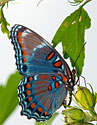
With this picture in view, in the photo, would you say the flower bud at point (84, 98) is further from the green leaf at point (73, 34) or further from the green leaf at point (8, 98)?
the green leaf at point (8, 98)

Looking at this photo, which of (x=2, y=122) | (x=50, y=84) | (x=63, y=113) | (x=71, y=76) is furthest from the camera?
(x=50, y=84)

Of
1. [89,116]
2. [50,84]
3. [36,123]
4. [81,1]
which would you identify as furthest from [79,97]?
[81,1]

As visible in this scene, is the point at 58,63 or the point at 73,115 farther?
the point at 58,63

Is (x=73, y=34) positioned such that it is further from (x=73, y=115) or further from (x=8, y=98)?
(x=8, y=98)

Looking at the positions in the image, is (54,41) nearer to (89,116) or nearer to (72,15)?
(72,15)

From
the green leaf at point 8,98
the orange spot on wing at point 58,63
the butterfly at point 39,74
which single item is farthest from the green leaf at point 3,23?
the green leaf at point 8,98

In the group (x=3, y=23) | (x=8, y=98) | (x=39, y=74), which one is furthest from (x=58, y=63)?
(x=8, y=98)
